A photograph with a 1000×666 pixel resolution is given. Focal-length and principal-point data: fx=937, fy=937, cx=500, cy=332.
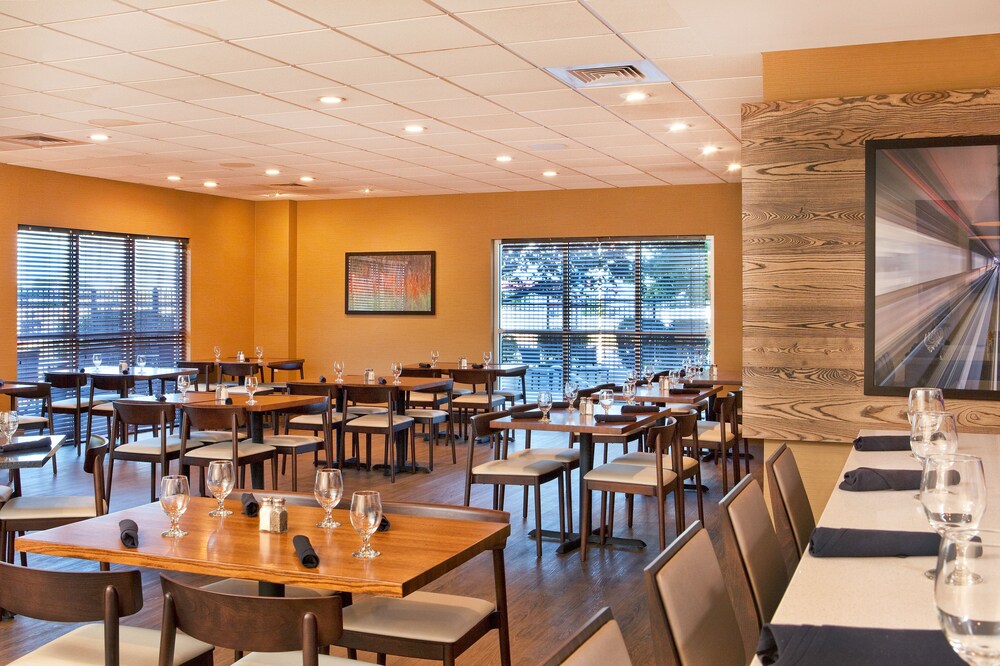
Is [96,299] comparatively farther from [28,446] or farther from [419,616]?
[419,616]

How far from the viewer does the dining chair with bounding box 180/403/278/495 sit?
602cm

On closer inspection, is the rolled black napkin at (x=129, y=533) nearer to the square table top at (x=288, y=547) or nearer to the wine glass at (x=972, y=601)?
the square table top at (x=288, y=547)

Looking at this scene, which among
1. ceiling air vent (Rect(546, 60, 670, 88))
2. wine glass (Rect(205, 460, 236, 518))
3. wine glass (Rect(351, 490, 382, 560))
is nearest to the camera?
wine glass (Rect(351, 490, 382, 560))

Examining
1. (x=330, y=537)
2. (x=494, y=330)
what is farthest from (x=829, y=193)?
(x=494, y=330)

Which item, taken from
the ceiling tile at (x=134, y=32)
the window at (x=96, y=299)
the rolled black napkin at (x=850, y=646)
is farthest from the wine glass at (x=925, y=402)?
the window at (x=96, y=299)

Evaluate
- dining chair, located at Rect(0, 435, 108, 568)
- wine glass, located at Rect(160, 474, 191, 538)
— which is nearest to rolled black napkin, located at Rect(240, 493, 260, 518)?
wine glass, located at Rect(160, 474, 191, 538)

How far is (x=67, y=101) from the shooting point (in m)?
6.71

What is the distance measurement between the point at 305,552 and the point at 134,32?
360cm

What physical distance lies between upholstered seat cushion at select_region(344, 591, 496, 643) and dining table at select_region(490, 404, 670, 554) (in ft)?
7.74

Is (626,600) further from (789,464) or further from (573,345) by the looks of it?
(573,345)

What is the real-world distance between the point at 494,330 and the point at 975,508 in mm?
10741

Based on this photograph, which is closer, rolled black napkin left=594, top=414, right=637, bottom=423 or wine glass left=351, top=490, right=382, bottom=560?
wine glass left=351, top=490, right=382, bottom=560

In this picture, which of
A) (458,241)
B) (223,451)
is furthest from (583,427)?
(458,241)

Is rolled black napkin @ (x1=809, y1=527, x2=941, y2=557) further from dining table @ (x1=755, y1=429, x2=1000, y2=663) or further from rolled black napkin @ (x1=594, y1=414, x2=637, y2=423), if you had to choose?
rolled black napkin @ (x1=594, y1=414, x2=637, y2=423)
